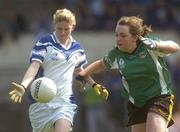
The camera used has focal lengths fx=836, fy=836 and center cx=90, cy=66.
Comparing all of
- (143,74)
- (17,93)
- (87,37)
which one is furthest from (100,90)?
(87,37)

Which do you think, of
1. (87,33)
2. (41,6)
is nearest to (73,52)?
(87,33)

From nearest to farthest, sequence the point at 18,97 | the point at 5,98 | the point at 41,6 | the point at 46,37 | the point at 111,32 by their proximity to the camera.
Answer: the point at 18,97, the point at 46,37, the point at 5,98, the point at 111,32, the point at 41,6

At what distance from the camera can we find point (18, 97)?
961cm

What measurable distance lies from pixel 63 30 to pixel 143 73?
1.11 meters

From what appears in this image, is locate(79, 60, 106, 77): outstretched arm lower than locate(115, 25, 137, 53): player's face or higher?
lower

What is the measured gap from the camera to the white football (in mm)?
9773

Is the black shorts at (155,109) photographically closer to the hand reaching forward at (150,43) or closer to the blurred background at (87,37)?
the hand reaching forward at (150,43)

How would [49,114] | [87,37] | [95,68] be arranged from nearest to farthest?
[49,114]
[95,68]
[87,37]

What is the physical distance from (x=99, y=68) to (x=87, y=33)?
8.85m

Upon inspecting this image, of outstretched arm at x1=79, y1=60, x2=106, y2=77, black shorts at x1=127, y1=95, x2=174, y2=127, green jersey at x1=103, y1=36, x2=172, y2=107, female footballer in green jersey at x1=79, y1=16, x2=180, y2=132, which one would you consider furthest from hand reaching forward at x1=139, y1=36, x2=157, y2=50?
outstretched arm at x1=79, y1=60, x2=106, y2=77

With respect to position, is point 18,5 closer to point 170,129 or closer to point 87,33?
point 87,33

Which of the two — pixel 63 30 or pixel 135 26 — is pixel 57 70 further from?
pixel 135 26

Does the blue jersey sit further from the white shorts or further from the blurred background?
the blurred background

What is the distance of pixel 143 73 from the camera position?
9.77 meters
